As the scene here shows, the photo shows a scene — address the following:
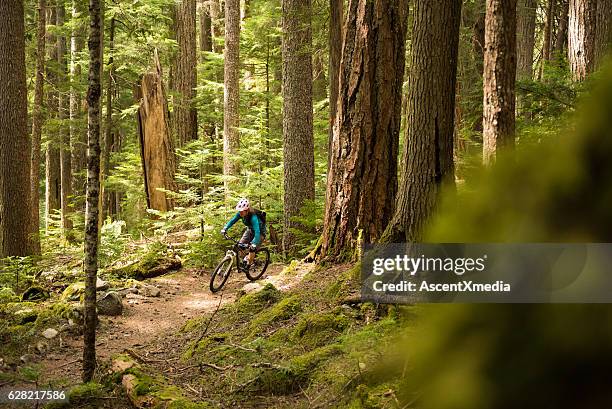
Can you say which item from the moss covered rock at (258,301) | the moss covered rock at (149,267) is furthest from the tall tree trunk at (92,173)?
the moss covered rock at (149,267)

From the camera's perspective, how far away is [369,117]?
8359 millimetres

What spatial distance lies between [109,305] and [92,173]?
15.0 feet

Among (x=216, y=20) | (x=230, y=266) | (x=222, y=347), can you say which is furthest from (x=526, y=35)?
(x=222, y=347)

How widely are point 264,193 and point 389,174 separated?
695cm

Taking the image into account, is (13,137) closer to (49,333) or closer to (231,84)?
(49,333)

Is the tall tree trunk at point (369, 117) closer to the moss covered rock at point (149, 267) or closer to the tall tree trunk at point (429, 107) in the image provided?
the tall tree trunk at point (429, 107)

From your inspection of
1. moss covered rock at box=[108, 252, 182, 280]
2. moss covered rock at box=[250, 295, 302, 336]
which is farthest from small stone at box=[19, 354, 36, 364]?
→ moss covered rock at box=[108, 252, 182, 280]

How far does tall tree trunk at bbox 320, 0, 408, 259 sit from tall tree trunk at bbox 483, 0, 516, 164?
149 centimetres

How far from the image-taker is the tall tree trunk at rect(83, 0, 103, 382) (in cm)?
629

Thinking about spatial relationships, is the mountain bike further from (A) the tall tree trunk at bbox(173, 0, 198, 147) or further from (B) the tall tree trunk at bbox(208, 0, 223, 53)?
→ (B) the tall tree trunk at bbox(208, 0, 223, 53)

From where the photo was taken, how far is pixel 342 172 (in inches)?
336

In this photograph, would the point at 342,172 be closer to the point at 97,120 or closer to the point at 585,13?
the point at 97,120

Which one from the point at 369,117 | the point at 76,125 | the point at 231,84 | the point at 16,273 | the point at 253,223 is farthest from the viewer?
the point at 76,125

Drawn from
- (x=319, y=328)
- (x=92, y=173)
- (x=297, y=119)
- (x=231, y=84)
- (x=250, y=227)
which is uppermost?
(x=231, y=84)
